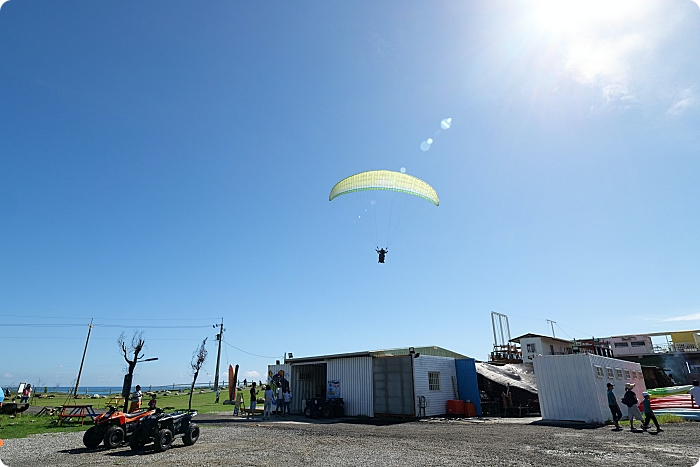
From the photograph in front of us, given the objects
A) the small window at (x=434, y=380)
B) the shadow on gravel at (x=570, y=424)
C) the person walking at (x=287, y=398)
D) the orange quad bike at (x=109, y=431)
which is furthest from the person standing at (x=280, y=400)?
the shadow on gravel at (x=570, y=424)

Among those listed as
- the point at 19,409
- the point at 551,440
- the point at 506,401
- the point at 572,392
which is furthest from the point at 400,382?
the point at 19,409

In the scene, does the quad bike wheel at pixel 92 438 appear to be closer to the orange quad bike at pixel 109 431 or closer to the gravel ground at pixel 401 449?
the orange quad bike at pixel 109 431

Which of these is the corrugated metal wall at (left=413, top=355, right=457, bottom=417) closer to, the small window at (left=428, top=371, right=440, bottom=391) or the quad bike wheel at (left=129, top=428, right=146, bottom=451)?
the small window at (left=428, top=371, right=440, bottom=391)

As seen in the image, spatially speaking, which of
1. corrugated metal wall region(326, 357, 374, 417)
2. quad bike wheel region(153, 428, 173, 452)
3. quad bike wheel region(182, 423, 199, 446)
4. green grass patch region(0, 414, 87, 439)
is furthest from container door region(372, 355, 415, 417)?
green grass patch region(0, 414, 87, 439)

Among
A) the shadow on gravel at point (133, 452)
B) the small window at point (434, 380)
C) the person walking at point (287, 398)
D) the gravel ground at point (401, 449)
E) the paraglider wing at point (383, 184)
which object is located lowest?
the shadow on gravel at point (133, 452)

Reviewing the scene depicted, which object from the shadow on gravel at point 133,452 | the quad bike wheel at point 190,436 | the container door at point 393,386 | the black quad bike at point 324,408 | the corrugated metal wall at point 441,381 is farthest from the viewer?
the black quad bike at point 324,408

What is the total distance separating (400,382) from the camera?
18156 millimetres

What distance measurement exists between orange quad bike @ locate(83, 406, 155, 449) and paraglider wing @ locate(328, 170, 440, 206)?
12572 mm

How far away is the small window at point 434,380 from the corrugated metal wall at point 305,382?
610 centimetres

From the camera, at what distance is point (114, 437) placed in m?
9.92

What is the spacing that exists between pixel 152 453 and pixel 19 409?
15387mm

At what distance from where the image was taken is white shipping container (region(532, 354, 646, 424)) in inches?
559

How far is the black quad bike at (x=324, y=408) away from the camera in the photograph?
18.9m

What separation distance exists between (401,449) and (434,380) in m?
10.7
